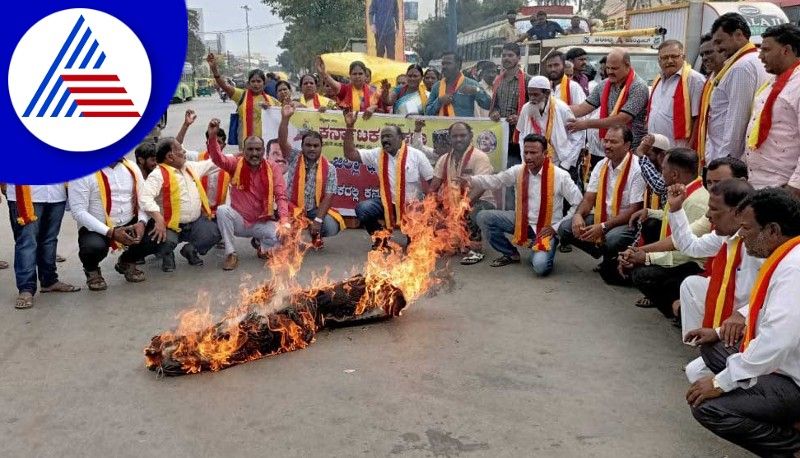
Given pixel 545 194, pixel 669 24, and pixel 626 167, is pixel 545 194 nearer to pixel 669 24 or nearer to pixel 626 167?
pixel 626 167

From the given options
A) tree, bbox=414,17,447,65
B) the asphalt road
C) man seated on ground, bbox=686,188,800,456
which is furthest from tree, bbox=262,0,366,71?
man seated on ground, bbox=686,188,800,456

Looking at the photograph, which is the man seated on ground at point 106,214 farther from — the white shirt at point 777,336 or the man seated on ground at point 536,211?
the white shirt at point 777,336

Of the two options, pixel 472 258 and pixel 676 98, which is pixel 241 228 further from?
pixel 676 98

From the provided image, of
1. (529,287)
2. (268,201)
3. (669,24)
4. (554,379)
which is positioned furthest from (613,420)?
(669,24)

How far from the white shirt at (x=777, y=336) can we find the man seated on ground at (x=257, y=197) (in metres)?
5.18

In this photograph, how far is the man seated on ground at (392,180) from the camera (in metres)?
7.88

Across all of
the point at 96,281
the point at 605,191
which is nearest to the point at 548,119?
the point at 605,191

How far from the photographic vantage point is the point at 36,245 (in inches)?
243

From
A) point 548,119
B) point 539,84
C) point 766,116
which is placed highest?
point 539,84

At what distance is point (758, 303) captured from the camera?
10.7ft

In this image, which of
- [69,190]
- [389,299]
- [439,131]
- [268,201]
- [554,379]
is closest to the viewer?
[554,379]

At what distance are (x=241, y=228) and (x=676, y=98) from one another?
434 centimetres

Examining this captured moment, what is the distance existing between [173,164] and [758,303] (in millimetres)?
5462

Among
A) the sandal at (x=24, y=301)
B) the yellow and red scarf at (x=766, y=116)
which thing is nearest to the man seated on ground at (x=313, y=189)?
the sandal at (x=24, y=301)
